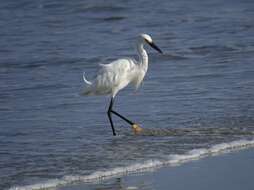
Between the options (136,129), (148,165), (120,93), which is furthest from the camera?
(120,93)

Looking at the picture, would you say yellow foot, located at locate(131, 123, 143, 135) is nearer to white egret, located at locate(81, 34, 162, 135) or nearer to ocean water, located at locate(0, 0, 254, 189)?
ocean water, located at locate(0, 0, 254, 189)

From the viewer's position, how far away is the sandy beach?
8.27m

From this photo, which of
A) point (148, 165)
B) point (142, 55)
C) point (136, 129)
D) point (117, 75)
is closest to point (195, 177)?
point (148, 165)

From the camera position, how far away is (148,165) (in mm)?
9219

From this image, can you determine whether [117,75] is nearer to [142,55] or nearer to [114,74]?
[114,74]

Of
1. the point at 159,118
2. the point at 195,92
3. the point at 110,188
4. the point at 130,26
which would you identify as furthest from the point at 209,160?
the point at 130,26

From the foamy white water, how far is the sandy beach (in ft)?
0.42

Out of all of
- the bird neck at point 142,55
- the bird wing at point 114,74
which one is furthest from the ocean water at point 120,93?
the bird neck at point 142,55

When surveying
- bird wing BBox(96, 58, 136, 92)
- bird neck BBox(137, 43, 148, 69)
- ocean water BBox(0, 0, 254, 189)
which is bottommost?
ocean water BBox(0, 0, 254, 189)

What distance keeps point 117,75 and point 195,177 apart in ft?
12.2

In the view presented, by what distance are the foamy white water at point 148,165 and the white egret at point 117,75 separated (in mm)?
2224

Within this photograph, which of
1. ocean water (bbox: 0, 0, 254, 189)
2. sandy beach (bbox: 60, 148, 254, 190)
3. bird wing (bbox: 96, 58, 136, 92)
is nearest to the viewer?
sandy beach (bbox: 60, 148, 254, 190)

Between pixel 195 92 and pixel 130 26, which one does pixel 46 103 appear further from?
pixel 130 26

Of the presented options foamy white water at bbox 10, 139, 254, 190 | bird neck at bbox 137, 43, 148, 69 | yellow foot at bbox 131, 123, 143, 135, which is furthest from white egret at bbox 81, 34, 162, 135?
foamy white water at bbox 10, 139, 254, 190
